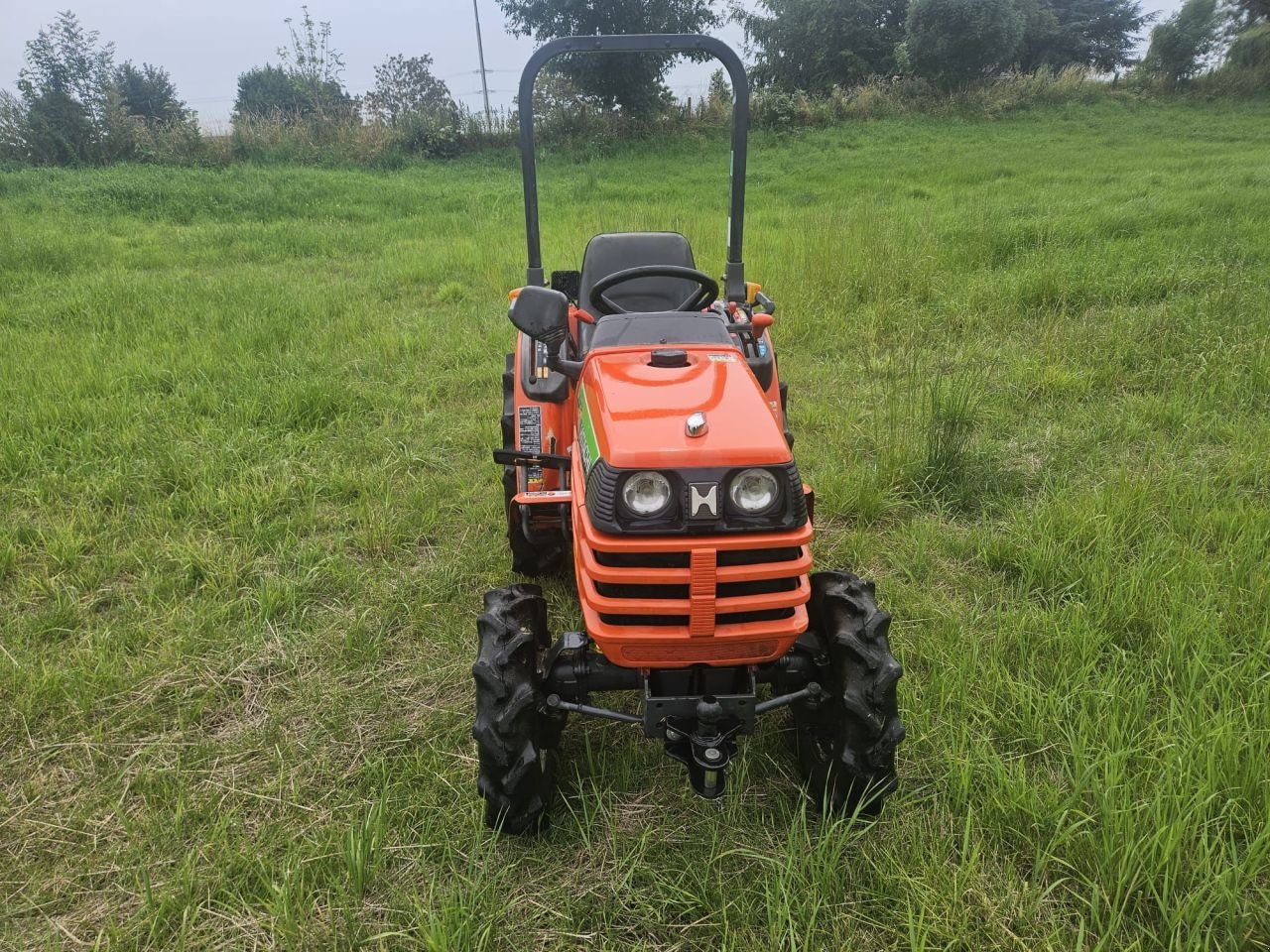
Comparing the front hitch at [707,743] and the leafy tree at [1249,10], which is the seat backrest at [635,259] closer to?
the front hitch at [707,743]

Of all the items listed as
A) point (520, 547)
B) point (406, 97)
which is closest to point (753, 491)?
point (520, 547)

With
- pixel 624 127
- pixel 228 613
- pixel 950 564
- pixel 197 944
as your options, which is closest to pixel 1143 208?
pixel 950 564

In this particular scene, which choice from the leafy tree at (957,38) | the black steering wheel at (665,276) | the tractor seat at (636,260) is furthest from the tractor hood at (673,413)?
the leafy tree at (957,38)

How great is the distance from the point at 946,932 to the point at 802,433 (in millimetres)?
2869

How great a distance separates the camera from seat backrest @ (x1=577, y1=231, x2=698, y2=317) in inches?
125

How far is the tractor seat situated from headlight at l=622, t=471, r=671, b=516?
1513 millimetres

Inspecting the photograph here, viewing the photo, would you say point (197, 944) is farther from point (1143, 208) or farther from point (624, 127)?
point (624, 127)

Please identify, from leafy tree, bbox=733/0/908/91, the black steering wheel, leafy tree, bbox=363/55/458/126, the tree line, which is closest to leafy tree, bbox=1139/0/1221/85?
the tree line

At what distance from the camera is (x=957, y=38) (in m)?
20.8

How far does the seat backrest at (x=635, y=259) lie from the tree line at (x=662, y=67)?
Result: 46.1 feet

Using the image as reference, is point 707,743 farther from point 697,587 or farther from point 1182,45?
point 1182,45

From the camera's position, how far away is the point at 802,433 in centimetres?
430

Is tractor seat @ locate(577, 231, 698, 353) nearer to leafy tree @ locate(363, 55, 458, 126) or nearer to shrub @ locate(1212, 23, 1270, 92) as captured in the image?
leafy tree @ locate(363, 55, 458, 126)

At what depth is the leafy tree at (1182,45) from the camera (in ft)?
73.0
